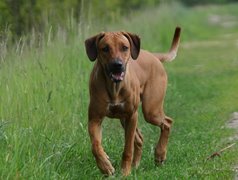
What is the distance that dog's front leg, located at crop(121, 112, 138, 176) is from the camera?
28.0ft

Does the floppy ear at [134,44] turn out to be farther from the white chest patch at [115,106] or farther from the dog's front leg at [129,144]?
the dog's front leg at [129,144]

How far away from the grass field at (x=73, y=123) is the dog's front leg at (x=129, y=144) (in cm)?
12

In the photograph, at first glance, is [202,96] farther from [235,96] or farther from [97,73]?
[97,73]

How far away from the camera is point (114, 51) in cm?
824

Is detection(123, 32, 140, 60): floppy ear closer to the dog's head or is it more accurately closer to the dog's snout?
the dog's head

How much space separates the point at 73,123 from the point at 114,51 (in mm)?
2159

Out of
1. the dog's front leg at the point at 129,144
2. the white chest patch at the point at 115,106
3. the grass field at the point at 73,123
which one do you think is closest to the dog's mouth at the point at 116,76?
the white chest patch at the point at 115,106

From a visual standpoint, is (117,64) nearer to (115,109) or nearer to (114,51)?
(114,51)

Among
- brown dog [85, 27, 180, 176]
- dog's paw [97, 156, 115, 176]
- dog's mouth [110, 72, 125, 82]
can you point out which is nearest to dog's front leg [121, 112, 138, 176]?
brown dog [85, 27, 180, 176]

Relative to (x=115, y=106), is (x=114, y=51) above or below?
above

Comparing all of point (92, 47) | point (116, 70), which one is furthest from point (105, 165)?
point (92, 47)

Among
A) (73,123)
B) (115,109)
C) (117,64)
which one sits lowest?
(73,123)

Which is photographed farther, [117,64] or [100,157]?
[100,157]

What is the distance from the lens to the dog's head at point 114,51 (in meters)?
8.14
